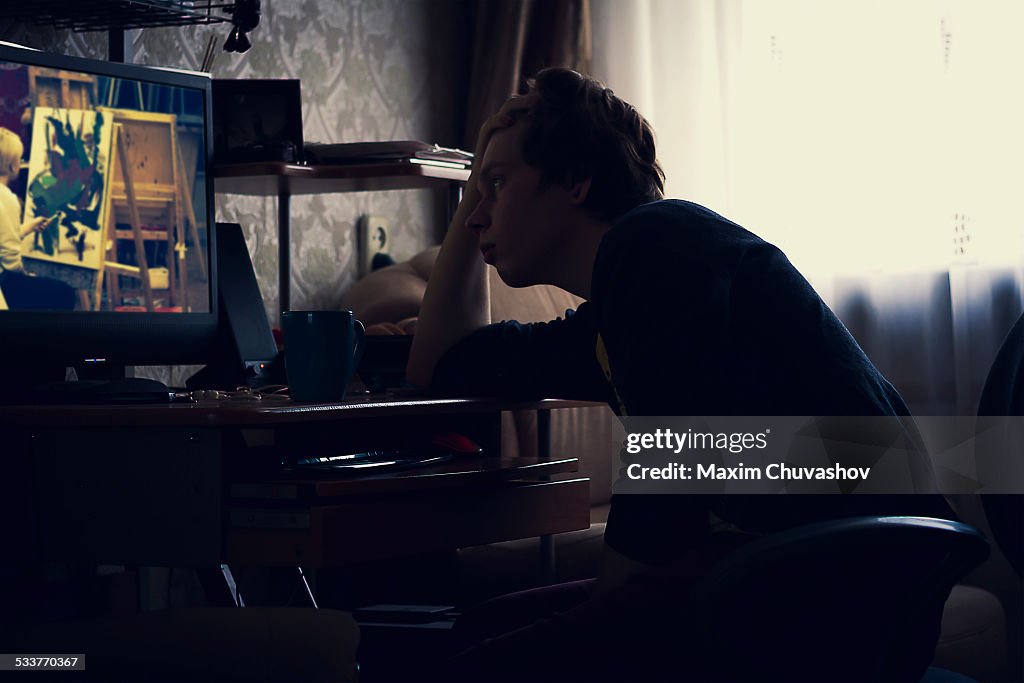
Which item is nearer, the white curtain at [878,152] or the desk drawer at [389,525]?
the desk drawer at [389,525]

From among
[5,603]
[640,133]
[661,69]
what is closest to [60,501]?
[5,603]

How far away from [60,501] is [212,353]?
459mm

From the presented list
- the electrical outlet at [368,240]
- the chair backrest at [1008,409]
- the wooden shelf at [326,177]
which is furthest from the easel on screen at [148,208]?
the electrical outlet at [368,240]

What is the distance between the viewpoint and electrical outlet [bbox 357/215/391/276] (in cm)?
285

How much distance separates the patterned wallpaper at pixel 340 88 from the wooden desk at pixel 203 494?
41.5 inches

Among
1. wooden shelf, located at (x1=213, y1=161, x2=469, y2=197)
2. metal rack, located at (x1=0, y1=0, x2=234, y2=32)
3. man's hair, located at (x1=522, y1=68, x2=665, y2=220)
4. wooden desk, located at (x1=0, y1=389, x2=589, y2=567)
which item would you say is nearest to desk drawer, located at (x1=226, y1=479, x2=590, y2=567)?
wooden desk, located at (x1=0, y1=389, x2=589, y2=567)

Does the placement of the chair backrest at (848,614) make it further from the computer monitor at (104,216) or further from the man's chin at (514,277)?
the computer monitor at (104,216)

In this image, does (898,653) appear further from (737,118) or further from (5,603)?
(737,118)

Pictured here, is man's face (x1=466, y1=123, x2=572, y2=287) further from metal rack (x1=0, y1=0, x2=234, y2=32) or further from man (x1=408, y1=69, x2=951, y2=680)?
metal rack (x1=0, y1=0, x2=234, y2=32)

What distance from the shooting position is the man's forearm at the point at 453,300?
1.64 meters

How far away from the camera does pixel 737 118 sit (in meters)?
2.84

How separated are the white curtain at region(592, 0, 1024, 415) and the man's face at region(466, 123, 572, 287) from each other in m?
1.46

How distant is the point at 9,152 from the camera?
1.41 meters

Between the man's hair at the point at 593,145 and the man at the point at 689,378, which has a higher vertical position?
Answer: the man's hair at the point at 593,145
